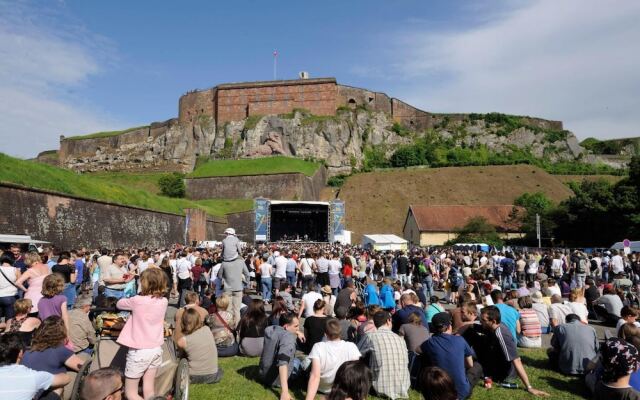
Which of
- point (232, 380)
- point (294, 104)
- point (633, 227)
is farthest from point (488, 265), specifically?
point (294, 104)

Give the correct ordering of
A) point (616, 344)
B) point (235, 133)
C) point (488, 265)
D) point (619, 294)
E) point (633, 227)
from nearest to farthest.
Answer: point (616, 344) < point (619, 294) < point (488, 265) < point (633, 227) < point (235, 133)

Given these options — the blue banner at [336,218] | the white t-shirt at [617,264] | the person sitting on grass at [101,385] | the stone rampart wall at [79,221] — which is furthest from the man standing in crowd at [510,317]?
the blue banner at [336,218]

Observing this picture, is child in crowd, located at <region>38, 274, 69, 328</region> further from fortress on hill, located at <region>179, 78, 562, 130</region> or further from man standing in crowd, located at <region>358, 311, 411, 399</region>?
fortress on hill, located at <region>179, 78, 562, 130</region>

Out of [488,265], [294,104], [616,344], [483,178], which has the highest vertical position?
[294,104]

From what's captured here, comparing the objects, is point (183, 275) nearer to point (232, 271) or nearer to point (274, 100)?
point (232, 271)

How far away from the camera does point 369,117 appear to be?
73.2 meters

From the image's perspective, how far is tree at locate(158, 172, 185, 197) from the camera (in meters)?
54.7

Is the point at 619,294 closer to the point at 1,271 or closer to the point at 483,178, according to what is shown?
the point at 1,271

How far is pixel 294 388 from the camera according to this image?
19.4 ft

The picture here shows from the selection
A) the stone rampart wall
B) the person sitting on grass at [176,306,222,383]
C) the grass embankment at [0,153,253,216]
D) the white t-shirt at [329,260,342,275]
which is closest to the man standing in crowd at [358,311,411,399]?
the person sitting on grass at [176,306,222,383]

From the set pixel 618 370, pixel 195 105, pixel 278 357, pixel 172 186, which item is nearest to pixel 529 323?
pixel 618 370

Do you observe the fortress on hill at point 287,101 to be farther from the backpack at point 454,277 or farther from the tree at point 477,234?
the backpack at point 454,277

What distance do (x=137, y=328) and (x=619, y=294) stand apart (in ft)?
35.5

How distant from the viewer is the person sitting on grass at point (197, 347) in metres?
5.68
